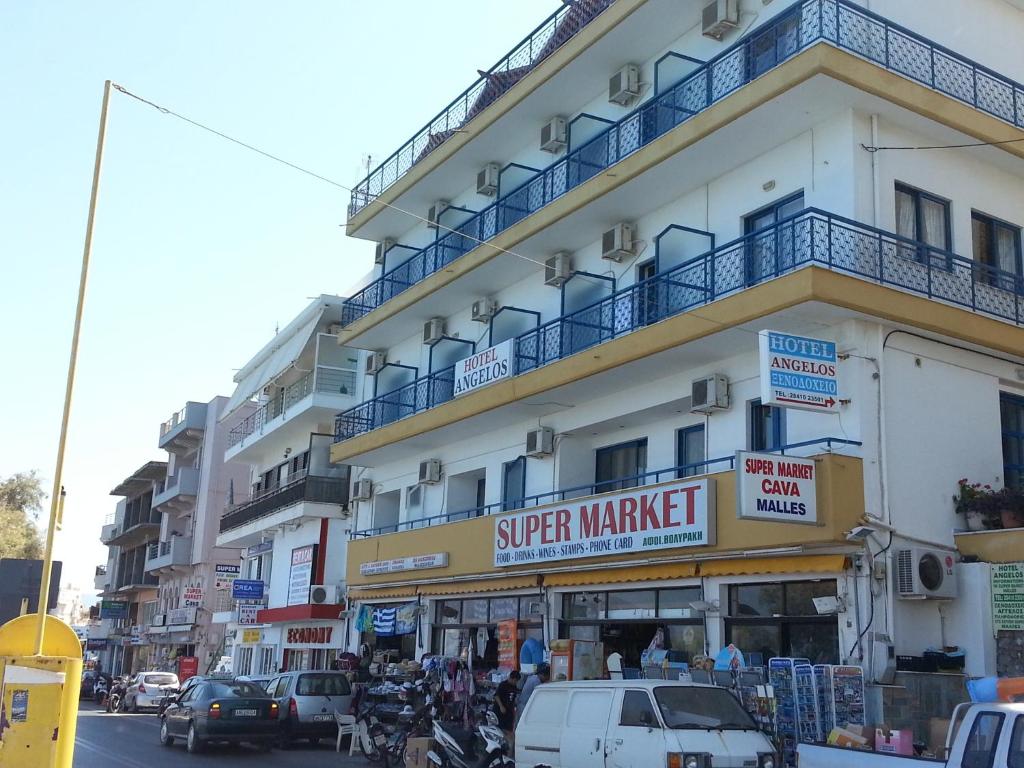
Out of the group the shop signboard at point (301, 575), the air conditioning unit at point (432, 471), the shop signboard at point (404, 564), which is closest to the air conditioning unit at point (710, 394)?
the shop signboard at point (404, 564)

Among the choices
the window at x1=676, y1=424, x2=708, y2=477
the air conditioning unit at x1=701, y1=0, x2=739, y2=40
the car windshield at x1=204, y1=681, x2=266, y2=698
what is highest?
the air conditioning unit at x1=701, y1=0, x2=739, y2=40

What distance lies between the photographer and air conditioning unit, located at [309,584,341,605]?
32.1 metres

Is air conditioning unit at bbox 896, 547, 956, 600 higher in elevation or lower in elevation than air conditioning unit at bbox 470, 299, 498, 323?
lower

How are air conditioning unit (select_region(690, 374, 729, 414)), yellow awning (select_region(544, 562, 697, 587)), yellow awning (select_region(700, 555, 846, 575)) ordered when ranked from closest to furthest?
yellow awning (select_region(700, 555, 846, 575)) → yellow awning (select_region(544, 562, 697, 587)) → air conditioning unit (select_region(690, 374, 729, 414))

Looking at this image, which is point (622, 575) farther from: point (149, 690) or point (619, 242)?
point (149, 690)

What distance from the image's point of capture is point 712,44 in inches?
793

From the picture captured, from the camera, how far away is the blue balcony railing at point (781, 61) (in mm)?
16703

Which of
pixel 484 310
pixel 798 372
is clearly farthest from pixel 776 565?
pixel 484 310

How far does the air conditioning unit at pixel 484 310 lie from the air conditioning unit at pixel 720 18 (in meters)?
8.47

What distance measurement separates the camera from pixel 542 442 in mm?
22078

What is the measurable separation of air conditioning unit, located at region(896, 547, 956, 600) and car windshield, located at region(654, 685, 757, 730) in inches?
130

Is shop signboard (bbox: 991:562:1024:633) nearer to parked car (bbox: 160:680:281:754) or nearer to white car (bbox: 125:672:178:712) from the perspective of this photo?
parked car (bbox: 160:680:281:754)

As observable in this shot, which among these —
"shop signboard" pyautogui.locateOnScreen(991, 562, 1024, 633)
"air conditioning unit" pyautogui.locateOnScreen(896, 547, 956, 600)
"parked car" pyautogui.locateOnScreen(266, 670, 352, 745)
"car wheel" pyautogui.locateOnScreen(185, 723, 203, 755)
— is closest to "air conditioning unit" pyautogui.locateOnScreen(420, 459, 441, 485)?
"parked car" pyautogui.locateOnScreen(266, 670, 352, 745)

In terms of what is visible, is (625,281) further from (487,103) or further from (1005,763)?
(1005,763)
